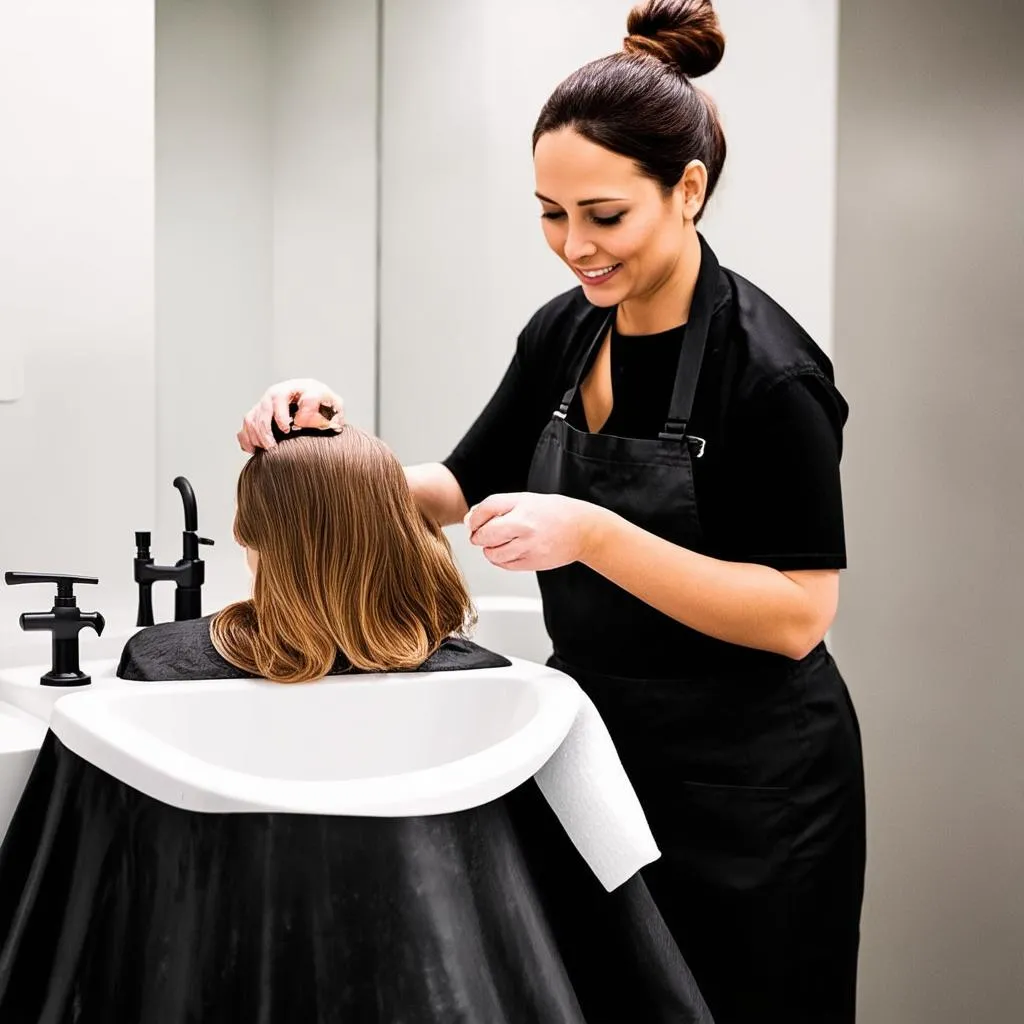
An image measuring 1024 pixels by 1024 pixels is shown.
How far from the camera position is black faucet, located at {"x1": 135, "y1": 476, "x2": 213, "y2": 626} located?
1.36 meters

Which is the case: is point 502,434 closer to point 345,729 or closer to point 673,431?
point 673,431

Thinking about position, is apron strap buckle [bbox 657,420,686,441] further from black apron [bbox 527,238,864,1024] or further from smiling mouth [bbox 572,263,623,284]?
smiling mouth [bbox 572,263,623,284]

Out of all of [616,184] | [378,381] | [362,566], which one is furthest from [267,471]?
[378,381]

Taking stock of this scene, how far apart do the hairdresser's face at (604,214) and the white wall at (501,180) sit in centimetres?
58

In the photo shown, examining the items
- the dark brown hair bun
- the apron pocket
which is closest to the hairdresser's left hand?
the apron pocket

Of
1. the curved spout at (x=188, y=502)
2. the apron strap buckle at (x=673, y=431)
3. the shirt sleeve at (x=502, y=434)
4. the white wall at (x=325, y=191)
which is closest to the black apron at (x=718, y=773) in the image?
the apron strap buckle at (x=673, y=431)

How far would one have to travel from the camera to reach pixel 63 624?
1229 mm

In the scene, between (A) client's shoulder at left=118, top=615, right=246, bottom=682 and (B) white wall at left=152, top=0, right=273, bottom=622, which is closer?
(A) client's shoulder at left=118, top=615, right=246, bottom=682

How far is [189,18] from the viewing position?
6.08 ft

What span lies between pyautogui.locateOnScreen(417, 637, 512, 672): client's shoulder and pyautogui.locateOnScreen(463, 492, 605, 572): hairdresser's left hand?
11cm

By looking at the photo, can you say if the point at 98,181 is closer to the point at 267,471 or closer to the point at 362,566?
the point at 267,471

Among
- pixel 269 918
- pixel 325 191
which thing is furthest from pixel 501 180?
pixel 269 918

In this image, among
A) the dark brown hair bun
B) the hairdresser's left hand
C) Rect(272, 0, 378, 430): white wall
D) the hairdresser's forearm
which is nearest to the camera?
the hairdresser's left hand

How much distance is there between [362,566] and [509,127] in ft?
3.39
